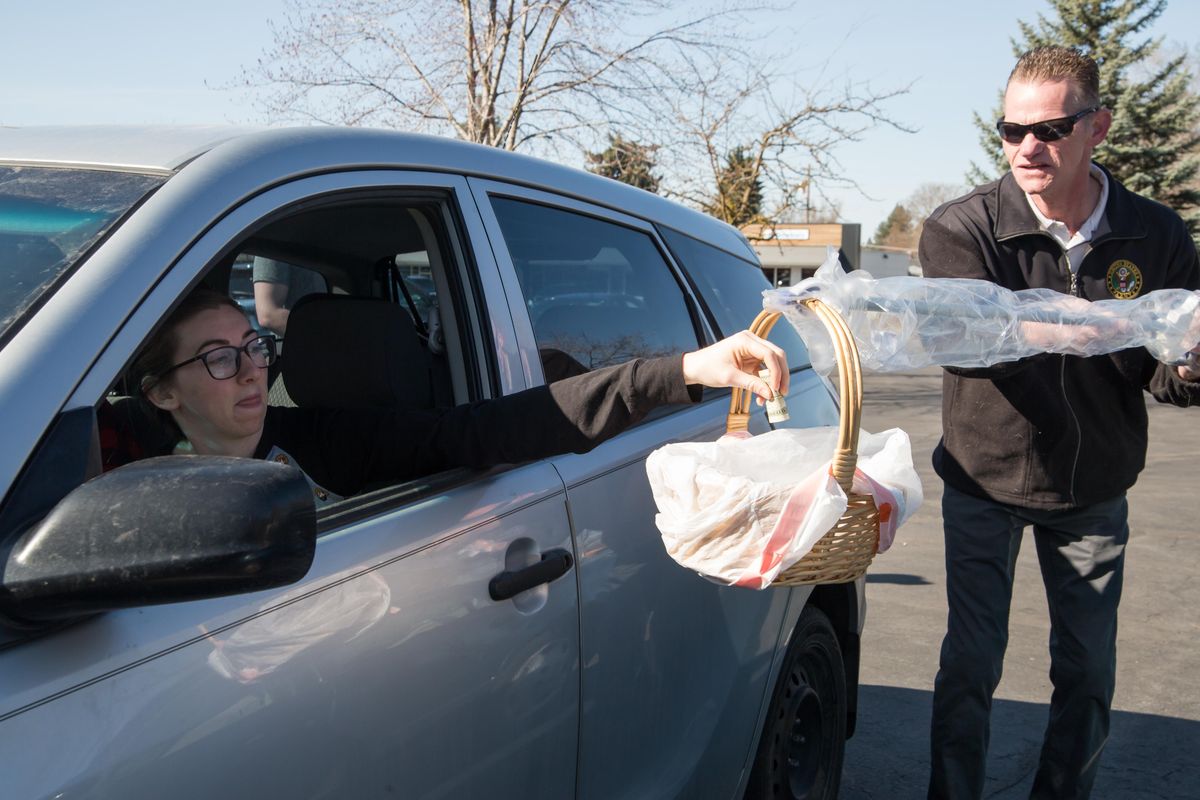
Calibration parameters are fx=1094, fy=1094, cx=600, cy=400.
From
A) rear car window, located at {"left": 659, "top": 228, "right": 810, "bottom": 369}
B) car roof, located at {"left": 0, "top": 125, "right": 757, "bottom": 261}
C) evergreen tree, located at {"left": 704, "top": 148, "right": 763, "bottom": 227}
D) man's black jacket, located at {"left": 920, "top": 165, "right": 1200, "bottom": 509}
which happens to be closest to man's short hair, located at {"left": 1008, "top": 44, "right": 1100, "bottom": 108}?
man's black jacket, located at {"left": 920, "top": 165, "right": 1200, "bottom": 509}

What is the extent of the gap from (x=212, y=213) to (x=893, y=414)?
1335cm

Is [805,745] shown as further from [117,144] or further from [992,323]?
[117,144]

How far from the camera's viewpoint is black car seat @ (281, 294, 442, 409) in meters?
2.44

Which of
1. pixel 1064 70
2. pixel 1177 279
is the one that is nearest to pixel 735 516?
pixel 1064 70

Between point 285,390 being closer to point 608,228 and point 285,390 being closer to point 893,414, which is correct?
point 608,228

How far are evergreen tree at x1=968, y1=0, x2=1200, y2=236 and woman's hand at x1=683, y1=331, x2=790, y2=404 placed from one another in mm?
30264

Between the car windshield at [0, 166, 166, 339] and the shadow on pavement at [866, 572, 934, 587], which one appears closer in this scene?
the car windshield at [0, 166, 166, 339]

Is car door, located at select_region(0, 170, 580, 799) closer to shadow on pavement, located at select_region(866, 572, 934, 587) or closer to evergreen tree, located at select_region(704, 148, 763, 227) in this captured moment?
shadow on pavement, located at select_region(866, 572, 934, 587)

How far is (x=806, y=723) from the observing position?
3182mm

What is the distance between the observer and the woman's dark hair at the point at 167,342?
6.12 ft

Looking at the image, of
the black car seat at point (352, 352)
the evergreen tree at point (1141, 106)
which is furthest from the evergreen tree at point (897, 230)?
the black car seat at point (352, 352)

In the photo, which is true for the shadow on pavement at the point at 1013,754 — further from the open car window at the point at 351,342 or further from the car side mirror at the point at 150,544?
the car side mirror at the point at 150,544

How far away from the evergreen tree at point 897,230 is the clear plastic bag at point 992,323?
329 feet

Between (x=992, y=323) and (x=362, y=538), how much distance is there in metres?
1.60
